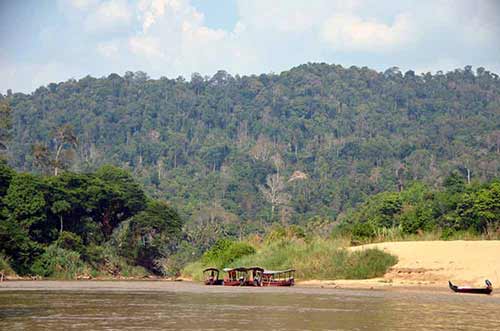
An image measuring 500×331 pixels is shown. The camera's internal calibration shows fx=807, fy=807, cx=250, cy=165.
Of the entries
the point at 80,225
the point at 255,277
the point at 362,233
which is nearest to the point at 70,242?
the point at 80,225

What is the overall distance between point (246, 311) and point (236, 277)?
830 inches

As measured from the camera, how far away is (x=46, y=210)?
62.2m

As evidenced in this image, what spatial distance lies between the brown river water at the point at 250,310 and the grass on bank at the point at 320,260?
6.08m

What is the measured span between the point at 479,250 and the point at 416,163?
71.5 meters

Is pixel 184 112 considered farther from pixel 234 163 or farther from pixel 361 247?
pixel 361 247

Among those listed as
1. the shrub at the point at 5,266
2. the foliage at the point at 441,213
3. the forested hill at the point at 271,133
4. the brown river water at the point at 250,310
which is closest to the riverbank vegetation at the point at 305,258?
the foliage at the point at 441,213

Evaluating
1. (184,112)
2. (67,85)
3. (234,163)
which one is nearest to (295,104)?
(184,112)

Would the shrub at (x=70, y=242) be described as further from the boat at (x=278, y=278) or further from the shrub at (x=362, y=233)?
the shrub at (x=362, y=233)

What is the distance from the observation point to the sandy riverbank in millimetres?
38606

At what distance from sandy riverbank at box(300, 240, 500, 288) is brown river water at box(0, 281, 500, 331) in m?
3.14

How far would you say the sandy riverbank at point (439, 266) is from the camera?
3861 cm

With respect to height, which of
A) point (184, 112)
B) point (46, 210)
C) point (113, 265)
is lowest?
point (113, 265)

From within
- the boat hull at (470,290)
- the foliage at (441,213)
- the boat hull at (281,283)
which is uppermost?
the foliage at (441,213)

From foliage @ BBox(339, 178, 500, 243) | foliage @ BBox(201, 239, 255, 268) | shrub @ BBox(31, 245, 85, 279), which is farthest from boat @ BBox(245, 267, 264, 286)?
shrub @ BBox(31, 245, 85, 279)
